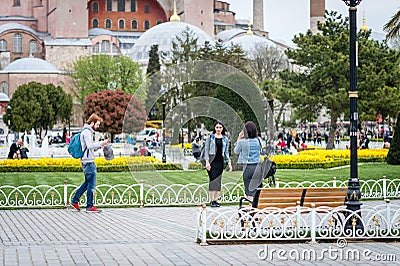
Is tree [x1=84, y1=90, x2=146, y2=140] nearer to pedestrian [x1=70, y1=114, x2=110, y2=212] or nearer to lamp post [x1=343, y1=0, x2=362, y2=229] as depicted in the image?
pedestrian [x1=70, y1=114, x2=110, y2=212]

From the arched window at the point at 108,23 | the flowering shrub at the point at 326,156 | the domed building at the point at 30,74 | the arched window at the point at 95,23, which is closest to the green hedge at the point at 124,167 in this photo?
the flowering shrub at the point at 326,156

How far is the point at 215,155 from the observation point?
10273 millimetres

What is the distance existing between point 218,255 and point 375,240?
1.72m

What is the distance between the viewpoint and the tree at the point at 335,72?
82.5 feet

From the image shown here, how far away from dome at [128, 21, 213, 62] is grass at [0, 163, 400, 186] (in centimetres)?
3655

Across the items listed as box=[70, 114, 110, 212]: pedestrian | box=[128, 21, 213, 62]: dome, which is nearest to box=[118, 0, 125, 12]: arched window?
box=[128, 21, 213, 62]: dome

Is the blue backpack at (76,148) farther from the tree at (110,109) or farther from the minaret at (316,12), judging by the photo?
the minaret at (316,12)

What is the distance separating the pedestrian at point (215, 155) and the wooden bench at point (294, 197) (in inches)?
68.1

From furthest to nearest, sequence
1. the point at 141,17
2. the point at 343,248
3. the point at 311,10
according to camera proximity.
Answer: the point at 141,17 → the point at 311,10 → the point at 343,248

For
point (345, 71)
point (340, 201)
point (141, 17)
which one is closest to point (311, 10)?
point (141, 17)

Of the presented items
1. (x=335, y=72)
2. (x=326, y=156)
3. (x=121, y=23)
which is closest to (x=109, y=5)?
(x=121, y=23)

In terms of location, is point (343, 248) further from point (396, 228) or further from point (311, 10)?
point (311, 10)

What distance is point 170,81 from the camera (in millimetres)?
26016

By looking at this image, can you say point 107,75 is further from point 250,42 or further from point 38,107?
point 250,42
